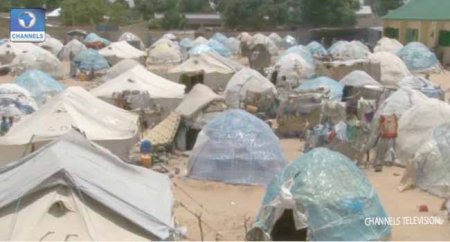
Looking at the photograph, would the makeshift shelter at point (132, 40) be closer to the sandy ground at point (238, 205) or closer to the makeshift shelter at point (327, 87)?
the makeshift shelter at point (327, 87)

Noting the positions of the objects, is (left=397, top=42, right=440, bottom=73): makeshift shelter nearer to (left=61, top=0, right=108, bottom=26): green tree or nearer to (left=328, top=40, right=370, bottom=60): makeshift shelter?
(left=328, top=40, right=370, bottom=60): makeshift shelter

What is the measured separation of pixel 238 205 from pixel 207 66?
16442mm

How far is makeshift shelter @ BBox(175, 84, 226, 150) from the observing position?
61.6ft

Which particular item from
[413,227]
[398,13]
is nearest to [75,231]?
[413,227]

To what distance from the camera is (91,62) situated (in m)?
38.0

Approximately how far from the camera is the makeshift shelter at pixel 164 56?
142 feet

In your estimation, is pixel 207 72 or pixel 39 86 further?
pixel 207 72

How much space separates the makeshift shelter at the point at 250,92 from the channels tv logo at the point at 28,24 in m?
7.39

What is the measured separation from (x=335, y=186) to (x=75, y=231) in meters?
4.34

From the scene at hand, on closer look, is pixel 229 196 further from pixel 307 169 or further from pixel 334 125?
pixel 334 125

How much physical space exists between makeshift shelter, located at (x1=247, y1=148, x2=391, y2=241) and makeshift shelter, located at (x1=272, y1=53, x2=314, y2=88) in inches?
629

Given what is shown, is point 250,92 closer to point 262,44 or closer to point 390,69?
point 390,69

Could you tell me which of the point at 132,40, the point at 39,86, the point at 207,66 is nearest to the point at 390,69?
the point at 207,66

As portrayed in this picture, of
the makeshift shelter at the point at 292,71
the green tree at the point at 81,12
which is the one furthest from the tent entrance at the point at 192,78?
the green tree at the point at 81,12
